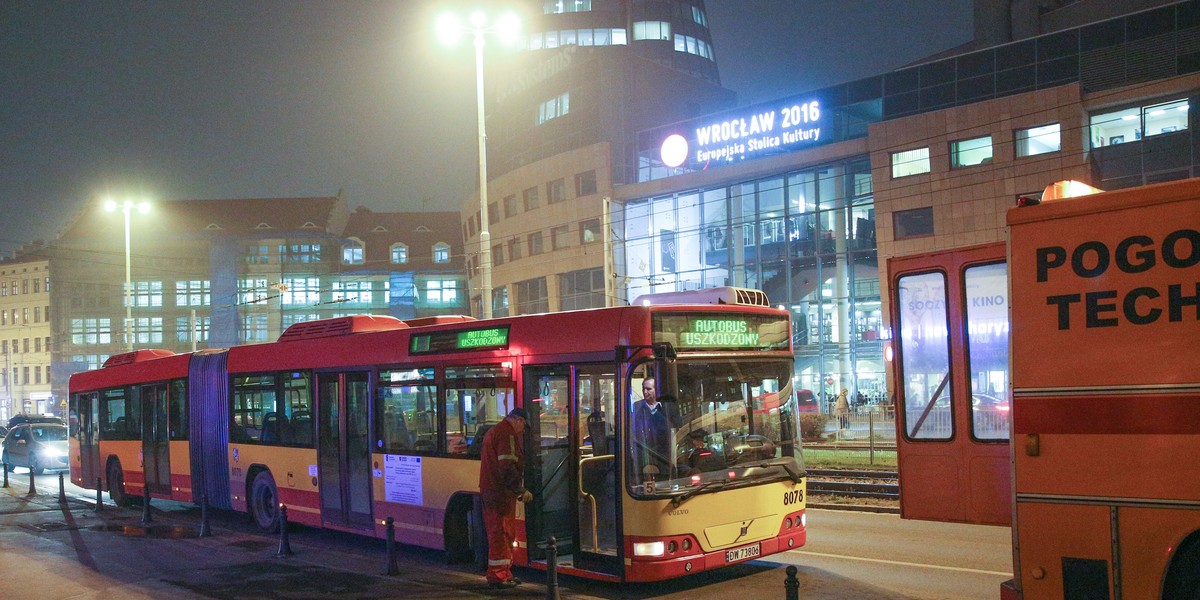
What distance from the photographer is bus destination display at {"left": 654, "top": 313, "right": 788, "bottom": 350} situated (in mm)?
9539

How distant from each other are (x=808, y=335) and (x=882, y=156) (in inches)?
335

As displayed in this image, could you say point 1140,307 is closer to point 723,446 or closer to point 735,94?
point 723,446

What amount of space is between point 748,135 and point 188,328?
5927 centimetres

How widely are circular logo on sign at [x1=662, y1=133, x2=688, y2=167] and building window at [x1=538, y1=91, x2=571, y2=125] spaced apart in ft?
35.4

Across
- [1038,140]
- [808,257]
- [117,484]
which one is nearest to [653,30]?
[808,257]

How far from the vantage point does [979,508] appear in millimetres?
7199

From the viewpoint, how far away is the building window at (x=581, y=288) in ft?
172

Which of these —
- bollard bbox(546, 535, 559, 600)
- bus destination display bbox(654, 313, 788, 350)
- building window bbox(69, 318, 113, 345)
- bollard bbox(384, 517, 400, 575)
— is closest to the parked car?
bollard bbox(384, 517, 400, 575)

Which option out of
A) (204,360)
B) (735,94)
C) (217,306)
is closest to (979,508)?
(204,360)

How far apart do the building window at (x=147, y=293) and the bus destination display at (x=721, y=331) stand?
83.9 meters

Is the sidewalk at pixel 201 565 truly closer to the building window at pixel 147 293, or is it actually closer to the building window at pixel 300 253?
the building window at pixel 300 253

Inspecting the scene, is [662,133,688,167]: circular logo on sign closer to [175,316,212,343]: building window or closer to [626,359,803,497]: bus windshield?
[626,359,803,497]: bus windshield

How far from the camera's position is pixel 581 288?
53.1m

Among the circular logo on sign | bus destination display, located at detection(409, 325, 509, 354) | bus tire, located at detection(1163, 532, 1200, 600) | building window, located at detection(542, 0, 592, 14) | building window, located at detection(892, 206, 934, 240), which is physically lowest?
bus tire, located at detection(1163, 532, 1200, 600)
